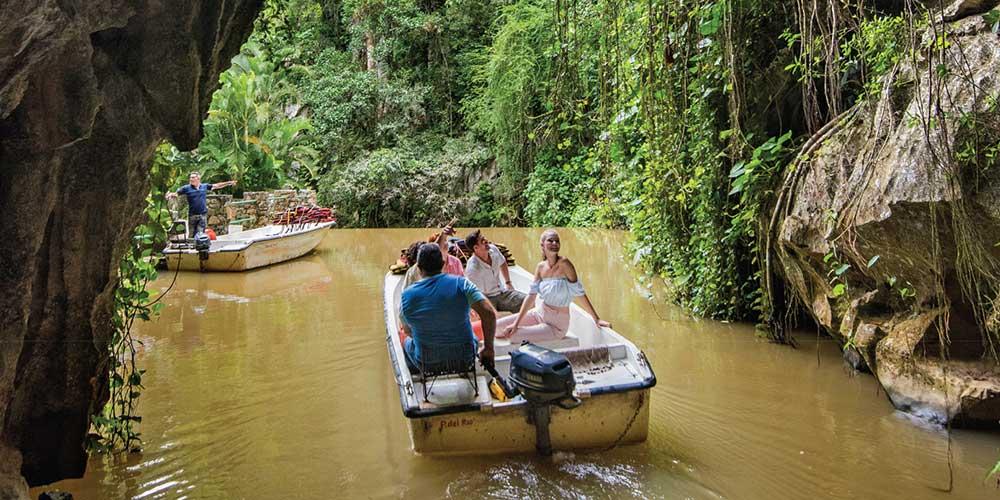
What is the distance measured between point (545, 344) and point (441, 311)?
4.72 feet

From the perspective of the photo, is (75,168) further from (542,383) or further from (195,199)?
(195,199)

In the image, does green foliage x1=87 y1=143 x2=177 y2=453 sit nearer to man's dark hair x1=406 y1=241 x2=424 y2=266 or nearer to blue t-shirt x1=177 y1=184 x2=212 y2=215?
man's dark hair x1=406 y1=241 x2=424 y2=266

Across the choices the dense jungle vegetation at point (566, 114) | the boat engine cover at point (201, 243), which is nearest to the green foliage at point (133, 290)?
the dense jungle vegetation at point (566, 114)

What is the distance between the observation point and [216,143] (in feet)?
62.0

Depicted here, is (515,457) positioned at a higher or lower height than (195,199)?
lower

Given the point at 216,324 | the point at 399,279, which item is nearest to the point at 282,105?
the point at 216,324

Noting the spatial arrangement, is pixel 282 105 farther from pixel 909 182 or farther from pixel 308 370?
pixel 909 182

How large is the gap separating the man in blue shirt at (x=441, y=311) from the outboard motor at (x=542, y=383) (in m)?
0.25

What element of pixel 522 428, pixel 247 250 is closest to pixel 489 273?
pixel 522 428

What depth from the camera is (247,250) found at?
13.1 meters

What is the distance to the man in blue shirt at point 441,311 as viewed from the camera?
4.48 meters

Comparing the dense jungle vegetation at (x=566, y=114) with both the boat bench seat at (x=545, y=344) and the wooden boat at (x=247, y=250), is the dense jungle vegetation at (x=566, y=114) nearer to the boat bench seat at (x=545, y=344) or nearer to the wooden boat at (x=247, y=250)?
the boat bench seat at (x=545, y=344)

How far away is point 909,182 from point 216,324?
7.86 metres

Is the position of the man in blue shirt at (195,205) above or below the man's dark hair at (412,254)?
above
